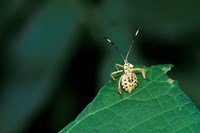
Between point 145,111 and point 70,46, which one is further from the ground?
point 70,46

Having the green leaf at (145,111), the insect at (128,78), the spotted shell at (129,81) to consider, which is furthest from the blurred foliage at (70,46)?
the green leaf at (145,111)

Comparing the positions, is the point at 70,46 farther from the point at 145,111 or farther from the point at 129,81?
the point at 145,111

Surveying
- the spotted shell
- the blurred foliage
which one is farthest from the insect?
the blurred foliage

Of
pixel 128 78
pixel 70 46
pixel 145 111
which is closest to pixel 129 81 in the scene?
pixel 128 78

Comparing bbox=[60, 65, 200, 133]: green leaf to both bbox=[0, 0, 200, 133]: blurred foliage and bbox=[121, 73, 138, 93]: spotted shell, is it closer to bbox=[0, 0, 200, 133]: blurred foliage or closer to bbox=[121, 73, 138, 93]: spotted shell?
bbox=[121, 73, 138, 93]: spotted shell

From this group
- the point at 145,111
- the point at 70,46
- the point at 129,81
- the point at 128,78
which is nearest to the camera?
the point at 145,111

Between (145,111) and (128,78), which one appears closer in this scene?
(145,111)

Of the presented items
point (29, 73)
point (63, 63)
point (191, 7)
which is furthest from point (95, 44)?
point (191, 7)
